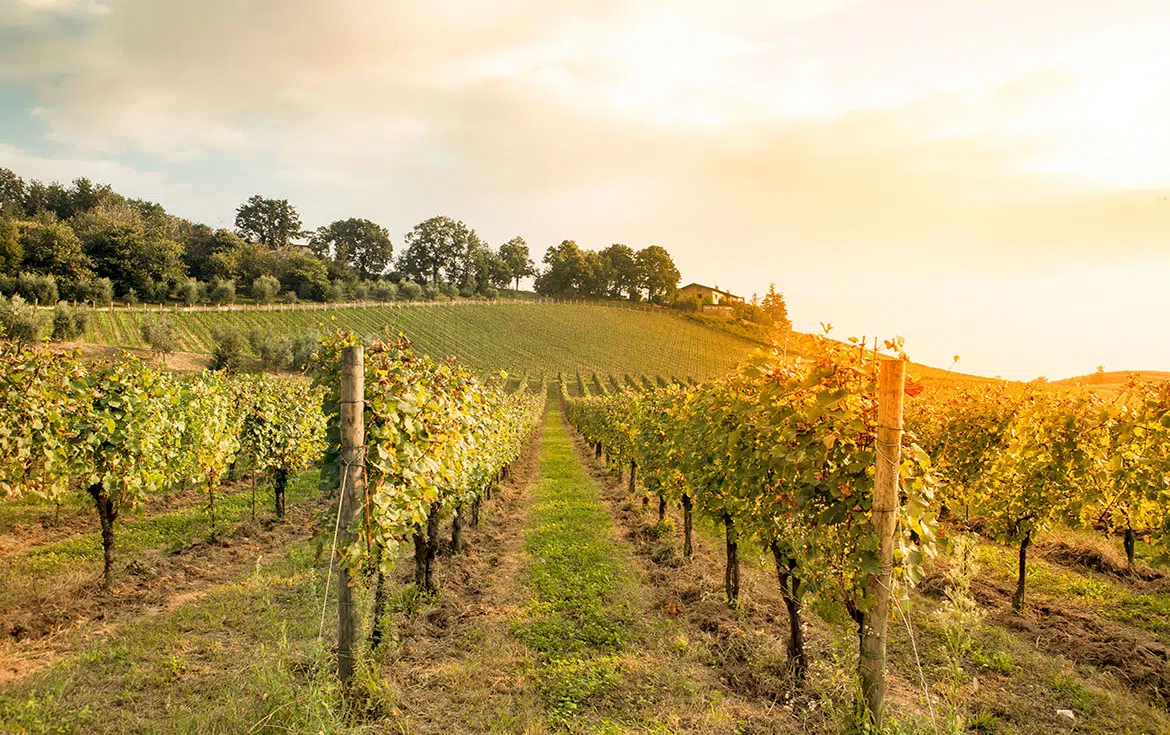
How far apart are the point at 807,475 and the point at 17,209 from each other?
113444 mm

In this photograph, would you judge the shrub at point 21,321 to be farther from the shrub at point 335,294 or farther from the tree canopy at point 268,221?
the tree canopy at point 268,221

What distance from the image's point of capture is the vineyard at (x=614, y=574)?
15.1ft

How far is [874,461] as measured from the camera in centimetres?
414

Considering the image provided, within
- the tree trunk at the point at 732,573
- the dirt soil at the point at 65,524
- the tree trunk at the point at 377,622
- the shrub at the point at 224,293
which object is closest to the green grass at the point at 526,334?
the shrub at the point at 224,293

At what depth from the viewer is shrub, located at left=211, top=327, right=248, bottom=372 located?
1640 inches

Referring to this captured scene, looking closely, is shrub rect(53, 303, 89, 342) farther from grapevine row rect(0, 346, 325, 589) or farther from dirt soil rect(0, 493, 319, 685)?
dirt soil rect(0, 493, 319, 685)

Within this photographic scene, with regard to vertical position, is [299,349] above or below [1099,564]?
above

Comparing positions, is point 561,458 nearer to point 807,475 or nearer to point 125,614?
point 125,614

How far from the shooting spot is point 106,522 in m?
8.10

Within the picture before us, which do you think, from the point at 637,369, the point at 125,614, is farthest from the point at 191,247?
the point at 125,614

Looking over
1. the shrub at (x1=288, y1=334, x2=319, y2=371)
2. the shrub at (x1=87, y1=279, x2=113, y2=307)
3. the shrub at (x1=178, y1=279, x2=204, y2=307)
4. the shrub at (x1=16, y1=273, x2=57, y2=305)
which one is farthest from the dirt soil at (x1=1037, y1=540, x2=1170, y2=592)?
the shrub at (x1=178, y1=279, x2=204, y2=307)

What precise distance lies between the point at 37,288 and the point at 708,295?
3939 inches

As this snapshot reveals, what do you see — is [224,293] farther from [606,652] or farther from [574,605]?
[606,652]

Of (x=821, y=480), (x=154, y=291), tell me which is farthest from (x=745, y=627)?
(x=154, y=291)
